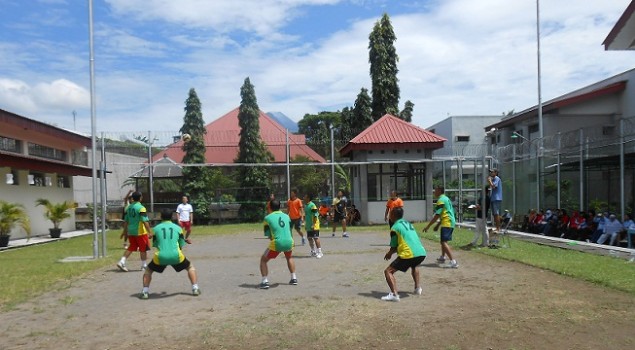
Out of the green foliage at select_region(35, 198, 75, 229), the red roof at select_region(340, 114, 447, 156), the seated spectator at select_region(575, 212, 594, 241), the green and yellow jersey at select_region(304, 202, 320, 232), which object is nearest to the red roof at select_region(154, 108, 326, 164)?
the red roof at select_region(340, 114, 447, 156)

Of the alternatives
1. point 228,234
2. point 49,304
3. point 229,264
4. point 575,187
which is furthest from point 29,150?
point 575,187

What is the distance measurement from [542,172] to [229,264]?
42.6ft

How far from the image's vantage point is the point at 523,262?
11.8 meters

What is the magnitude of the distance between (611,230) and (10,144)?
2130 centimetres

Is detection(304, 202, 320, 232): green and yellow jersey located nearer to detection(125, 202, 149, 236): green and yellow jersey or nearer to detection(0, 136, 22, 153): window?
detection(125, 202, 149, 236): green and yellow jersey

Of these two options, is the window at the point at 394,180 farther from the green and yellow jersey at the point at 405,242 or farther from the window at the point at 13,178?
the green and yellow jersey at the point at 405,242

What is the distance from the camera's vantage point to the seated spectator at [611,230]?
49.0 feet

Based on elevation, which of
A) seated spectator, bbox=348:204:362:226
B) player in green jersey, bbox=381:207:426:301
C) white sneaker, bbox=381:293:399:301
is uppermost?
player in green jersey, bbox=381:207:426:301

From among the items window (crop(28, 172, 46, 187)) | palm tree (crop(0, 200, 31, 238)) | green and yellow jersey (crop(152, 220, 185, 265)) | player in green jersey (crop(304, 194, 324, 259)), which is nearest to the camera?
green and yellow jersey (crop(152, 220, 185, 265))

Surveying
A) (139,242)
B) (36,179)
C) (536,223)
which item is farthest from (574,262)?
(36,179)

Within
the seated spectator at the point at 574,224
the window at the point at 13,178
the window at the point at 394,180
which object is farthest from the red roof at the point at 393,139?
the window at the point at 13,178

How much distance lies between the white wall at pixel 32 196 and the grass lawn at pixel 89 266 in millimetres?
3969

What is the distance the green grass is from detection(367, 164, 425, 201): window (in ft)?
33.1

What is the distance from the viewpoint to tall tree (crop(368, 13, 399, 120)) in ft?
114
